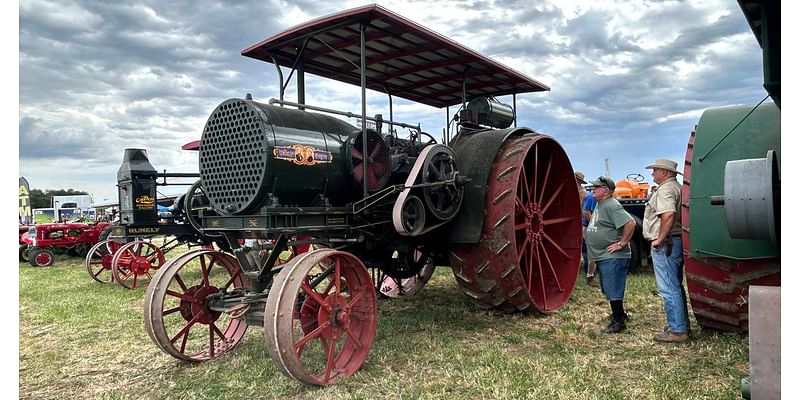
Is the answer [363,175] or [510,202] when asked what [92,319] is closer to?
[363,175]

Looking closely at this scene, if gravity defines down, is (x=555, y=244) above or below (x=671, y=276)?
above

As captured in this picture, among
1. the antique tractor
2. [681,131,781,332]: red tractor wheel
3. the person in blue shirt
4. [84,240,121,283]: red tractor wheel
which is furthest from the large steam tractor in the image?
[84,240,121,283]: red tractor wheel

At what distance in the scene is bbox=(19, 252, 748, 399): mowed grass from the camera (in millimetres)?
3484

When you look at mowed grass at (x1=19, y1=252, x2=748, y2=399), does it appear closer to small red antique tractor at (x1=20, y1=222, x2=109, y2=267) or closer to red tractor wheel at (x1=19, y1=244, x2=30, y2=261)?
small red antique tractor at (x1=20, y1=222, x2=109, y2=267)

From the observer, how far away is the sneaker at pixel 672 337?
4.31 metres

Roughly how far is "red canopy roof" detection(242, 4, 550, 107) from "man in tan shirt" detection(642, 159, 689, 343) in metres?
2.00

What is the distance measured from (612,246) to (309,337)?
9.38 feet

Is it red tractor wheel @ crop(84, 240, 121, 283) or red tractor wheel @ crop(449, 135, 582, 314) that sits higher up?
red tractor wheel @ crop(449, 135, 582, 314)

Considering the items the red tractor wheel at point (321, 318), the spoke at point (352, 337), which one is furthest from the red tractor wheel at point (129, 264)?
the spoke at point (352, 337)

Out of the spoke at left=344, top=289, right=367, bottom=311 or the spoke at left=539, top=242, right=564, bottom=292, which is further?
the spoke at left=539, top=242, right=564, bottom=292

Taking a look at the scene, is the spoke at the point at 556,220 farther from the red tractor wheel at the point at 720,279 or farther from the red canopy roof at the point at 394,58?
the red tractor wheel at the point at 720,279

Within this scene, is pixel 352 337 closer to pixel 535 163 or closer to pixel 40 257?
pixel 535 163

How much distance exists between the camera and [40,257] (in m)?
12.5

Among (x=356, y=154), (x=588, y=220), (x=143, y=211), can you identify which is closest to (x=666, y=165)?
(x=356, y=154)
